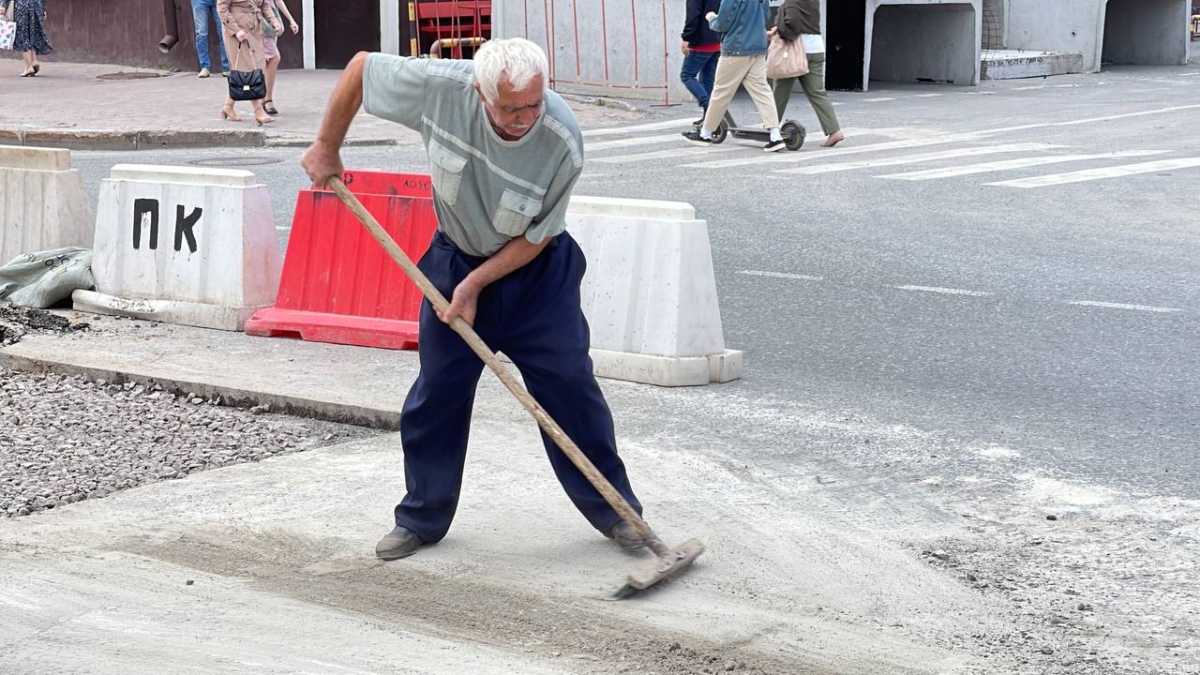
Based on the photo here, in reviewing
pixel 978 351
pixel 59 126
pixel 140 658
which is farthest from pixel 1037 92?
pixel 140 658

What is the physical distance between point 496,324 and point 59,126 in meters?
13.4

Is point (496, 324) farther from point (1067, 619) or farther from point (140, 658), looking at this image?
point (1067, 619)

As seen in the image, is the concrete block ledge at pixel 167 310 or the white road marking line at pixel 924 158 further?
the white road marking line at pixel 924 158

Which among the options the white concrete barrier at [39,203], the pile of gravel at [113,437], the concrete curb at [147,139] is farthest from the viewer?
the concrete curb at [147,139]

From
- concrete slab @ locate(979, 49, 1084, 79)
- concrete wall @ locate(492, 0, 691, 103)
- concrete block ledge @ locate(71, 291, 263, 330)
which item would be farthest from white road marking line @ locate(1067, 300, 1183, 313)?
concrete slab @ locate(979, 49, 1084, 79)

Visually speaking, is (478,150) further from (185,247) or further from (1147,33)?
(1147,33)

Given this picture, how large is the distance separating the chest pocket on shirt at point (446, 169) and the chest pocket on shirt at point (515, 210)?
14cm

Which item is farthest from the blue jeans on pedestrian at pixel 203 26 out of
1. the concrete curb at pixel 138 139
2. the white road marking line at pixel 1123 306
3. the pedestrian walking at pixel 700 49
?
the white road marking line at pixel 1123 306

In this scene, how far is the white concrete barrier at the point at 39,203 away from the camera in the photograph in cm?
920

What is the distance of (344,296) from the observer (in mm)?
7910

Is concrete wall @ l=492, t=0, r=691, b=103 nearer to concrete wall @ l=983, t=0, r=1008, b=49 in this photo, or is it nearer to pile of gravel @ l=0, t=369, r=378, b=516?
concrete wall @ l=983, t=0, r=1008, b=49

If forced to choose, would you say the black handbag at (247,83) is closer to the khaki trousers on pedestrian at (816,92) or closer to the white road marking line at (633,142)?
the white road marking line at (633,142)

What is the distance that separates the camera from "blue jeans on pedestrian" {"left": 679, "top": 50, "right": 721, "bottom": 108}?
56.3 feet

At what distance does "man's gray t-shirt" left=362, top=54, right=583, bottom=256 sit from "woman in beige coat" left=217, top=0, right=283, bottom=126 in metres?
12.2
